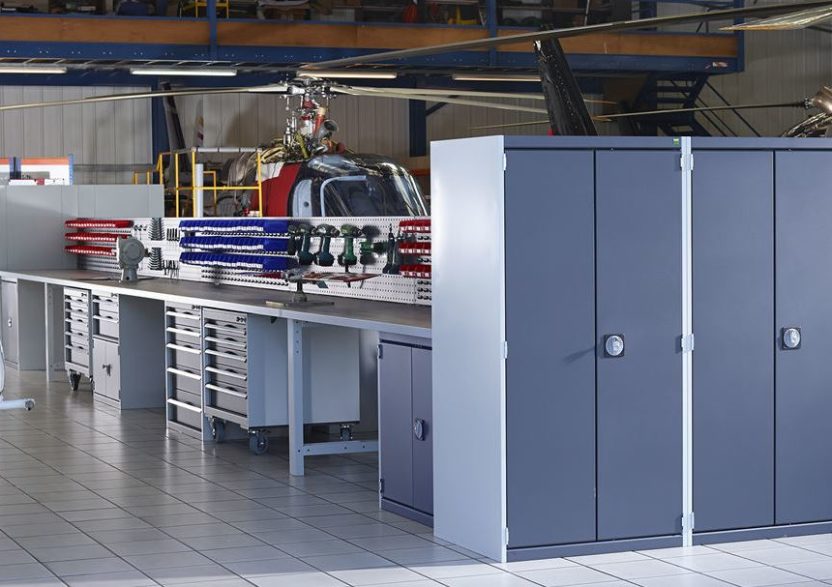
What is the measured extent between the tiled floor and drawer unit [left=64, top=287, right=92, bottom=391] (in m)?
2.63

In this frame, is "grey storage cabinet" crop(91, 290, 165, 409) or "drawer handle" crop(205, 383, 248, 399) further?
"grey storage cabinet" crop(91, 290, 165, 409)

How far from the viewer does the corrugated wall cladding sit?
63.6 ft

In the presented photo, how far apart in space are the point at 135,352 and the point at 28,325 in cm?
320

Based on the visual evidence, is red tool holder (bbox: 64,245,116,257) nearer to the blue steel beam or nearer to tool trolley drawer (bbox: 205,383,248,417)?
the blue steel beam

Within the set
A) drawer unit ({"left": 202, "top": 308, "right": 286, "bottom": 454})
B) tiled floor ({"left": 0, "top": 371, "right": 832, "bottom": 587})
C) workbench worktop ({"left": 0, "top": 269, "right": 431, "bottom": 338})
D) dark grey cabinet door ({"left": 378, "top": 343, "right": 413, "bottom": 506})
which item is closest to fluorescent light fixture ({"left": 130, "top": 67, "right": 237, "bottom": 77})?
workbench worktop ({"left": 0, "top": 269, "right": 431, "bottom": 338})

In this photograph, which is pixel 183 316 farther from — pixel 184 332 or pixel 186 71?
pixel 186 71

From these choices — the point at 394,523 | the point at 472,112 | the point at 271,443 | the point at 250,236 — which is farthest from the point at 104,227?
the point at 472,112

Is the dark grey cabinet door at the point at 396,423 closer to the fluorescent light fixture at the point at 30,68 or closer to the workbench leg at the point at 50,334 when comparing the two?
the workbench leg at the point at 50,334

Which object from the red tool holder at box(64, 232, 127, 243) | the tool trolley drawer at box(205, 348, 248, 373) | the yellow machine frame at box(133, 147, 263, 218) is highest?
the yellow machine frame at box(133, 147, 263, 218)

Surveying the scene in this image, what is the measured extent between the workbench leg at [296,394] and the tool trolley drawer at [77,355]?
378 cm

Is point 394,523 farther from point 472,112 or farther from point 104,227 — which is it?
point 472,112

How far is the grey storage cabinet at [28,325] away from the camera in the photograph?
12.1m

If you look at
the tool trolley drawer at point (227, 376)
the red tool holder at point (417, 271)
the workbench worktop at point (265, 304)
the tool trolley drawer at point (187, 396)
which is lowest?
the tool trolley drawer at point (187, 396)

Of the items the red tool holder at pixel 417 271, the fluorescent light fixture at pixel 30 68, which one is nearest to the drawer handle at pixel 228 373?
the red tool holder at pixel 417 271
